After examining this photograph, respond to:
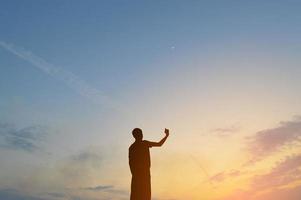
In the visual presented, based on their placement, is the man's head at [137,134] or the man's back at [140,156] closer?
the man's head at [137,134]

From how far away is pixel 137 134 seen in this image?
61.0ft

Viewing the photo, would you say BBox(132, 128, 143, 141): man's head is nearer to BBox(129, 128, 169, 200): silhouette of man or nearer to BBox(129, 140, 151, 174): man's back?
BBox(129, 128, 169, 200): silhouette of man

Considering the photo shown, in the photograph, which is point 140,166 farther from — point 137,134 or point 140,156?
point 137,134

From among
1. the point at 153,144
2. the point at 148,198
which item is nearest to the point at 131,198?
the point at 148,198

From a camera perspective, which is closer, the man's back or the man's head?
the man's head

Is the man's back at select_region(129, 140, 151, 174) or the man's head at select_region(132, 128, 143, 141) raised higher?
the man's head at select_region(132, 128, 143, 141)

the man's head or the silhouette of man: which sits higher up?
the man's head

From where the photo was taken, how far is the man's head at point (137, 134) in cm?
1852

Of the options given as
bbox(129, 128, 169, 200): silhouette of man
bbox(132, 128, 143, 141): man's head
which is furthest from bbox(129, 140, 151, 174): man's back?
bbox(132, 128, 143, 141): man's head

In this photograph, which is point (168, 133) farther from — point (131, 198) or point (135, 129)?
point (131, 198)

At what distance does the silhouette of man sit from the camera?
18.5 metres

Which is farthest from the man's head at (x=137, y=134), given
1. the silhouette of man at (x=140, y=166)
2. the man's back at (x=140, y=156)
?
the man's back at (x=140, y=156)

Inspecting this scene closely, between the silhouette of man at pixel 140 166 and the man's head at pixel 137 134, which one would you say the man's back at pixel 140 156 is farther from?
the man's head at pixel 137 134

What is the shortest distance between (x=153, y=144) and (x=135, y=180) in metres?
1.64
